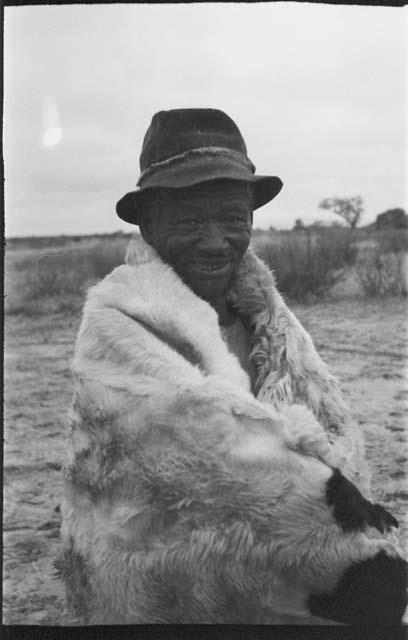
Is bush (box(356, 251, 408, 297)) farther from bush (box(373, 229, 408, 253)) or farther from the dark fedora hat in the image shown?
the dark fedora hat

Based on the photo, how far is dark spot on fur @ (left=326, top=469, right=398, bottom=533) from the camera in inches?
72.9

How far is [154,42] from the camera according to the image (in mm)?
2316

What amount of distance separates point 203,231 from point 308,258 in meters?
0.84

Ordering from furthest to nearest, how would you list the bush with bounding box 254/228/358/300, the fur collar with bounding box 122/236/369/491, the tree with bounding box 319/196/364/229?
the bush with bounding box 254/228/358/300, the tree with bounding box 319/196/364/229, the fur collar with bounding box 122/236/369/491

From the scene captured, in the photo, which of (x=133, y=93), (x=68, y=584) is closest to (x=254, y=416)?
(x=68, y=584)

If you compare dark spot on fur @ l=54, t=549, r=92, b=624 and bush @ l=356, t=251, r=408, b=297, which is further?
bush @ l=356, t=251, r=408, b=297

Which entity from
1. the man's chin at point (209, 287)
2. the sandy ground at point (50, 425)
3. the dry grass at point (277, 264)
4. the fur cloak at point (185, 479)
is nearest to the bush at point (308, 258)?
the dry grass at point (277, 264)

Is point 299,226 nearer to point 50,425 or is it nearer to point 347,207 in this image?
point 347,207

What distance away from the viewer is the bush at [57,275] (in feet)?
7.89

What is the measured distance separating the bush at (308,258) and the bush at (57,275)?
1.63ft

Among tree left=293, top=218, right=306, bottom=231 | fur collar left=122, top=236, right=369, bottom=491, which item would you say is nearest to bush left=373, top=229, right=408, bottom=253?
tree left=293, top=218, right=306, bottom=231

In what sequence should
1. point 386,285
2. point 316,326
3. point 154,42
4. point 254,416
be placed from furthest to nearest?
point 316,326 < point 386,285 < point 154,42 < point 254,416

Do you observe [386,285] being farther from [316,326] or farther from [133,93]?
[133,93]

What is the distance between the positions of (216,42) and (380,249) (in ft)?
2.69
